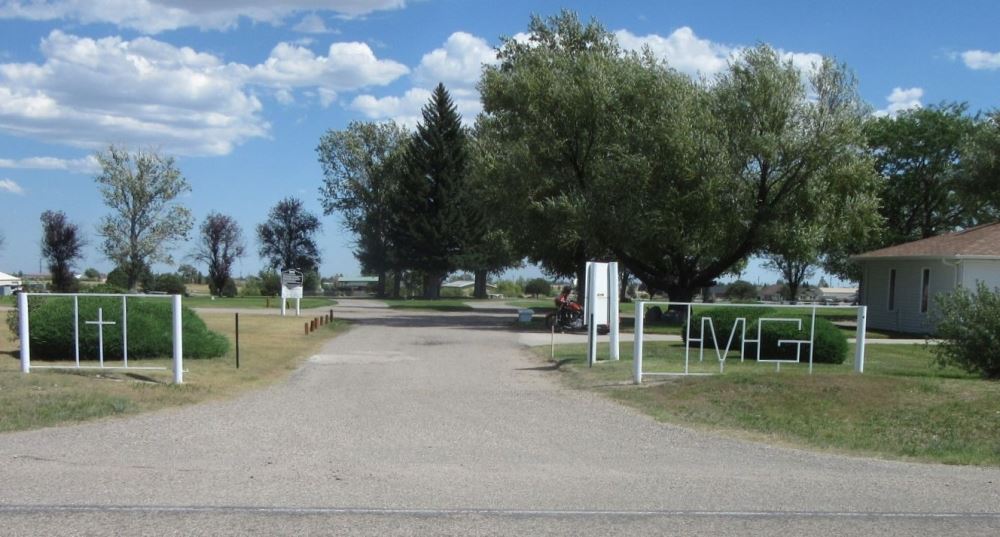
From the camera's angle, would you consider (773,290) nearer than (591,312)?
No

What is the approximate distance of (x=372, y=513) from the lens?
6801 mm

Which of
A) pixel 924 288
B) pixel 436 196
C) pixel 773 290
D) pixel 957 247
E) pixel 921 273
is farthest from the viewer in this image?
pixel 773 290

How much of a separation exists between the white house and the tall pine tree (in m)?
31.4

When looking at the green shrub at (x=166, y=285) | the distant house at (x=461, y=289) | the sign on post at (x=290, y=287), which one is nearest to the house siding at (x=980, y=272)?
the sign on post at (x=290, y=287)

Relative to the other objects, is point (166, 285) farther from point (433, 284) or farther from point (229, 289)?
point (433, 284)

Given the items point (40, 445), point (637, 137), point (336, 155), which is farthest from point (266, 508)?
point (336, 155)

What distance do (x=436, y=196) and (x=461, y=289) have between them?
37287mm

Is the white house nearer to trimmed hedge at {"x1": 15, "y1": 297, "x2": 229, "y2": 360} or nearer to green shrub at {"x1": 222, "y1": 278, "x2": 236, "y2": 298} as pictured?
trimmed hedge at {"x1": 15, "y1": 297, "x2": 229, "y2": 360}

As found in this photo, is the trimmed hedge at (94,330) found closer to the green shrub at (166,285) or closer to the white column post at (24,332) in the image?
the white column post at (24,332)

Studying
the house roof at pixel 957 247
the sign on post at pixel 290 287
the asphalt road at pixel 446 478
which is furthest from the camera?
the sign on post at pixel 290 287

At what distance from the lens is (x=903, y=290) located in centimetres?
3312

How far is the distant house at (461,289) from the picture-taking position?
8944cm

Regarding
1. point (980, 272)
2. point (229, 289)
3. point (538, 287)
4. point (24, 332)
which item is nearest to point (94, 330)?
point (24, 332)

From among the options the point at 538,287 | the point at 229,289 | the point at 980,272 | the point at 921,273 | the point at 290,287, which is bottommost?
the point at 538,287
